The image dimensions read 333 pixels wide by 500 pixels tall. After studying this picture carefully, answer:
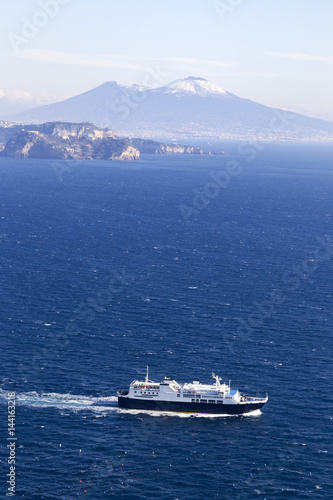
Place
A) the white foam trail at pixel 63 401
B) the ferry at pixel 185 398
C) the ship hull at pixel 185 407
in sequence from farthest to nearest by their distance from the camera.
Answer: the ship hull at pixel 185 407 < the ferry at pixel 185 398 < the white foam trail at pixel 63 401

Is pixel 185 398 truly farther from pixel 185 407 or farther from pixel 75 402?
pixel 75 402

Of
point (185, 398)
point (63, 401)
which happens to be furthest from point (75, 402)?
point (185, 398)

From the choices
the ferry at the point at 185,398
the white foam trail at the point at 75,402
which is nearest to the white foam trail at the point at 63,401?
the white foam trail at the point at 75,402

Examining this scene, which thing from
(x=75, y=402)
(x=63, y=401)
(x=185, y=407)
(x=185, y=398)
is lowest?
(x=185, y=407)

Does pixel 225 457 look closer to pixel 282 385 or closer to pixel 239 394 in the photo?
pixel 239 394

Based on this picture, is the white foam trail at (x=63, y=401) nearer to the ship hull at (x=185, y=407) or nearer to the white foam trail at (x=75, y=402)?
the white foam trail at (x=75, y=402)

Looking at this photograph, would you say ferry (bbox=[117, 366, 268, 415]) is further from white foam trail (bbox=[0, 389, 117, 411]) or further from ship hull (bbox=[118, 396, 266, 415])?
white foam trail (bbox=[0, 389, 117, 411])

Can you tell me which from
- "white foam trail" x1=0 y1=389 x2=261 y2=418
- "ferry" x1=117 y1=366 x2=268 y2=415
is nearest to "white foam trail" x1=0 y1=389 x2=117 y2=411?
"white foam trail" x1=0 y1=389 x2=261 y2=418
